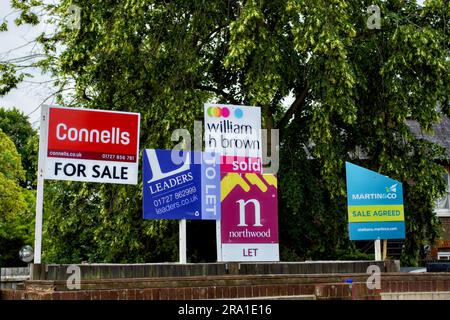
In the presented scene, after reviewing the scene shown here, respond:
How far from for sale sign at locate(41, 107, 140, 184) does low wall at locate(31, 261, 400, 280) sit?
149 cm

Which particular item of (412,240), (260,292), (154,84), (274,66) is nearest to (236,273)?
(260,292)

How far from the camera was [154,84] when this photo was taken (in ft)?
65.6

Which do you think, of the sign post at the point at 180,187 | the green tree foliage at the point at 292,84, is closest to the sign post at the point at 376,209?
the sign post at the point at 180,187

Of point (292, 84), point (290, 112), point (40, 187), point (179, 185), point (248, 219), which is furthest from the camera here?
point (290, 112)

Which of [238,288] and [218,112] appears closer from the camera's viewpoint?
[238,288]

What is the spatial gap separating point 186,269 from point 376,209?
4.46m

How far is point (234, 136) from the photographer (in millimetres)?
13727

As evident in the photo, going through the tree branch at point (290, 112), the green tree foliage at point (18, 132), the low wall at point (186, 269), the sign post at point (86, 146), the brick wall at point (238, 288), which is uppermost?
the green tree foliage at point (18, 132)

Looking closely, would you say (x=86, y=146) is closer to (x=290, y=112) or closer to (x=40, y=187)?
(x=40, y=187)

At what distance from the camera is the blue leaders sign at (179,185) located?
514 inches

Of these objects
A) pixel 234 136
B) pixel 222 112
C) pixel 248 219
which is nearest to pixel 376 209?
pixel 248 219

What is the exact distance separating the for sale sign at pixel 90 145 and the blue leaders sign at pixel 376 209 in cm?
492

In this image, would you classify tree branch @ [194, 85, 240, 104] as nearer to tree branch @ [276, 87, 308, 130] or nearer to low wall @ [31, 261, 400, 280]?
tree branch @ [276, 87, 308, 130]

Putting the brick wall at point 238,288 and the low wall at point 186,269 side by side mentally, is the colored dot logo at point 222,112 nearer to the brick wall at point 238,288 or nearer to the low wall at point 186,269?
the low wall at point 186,269
